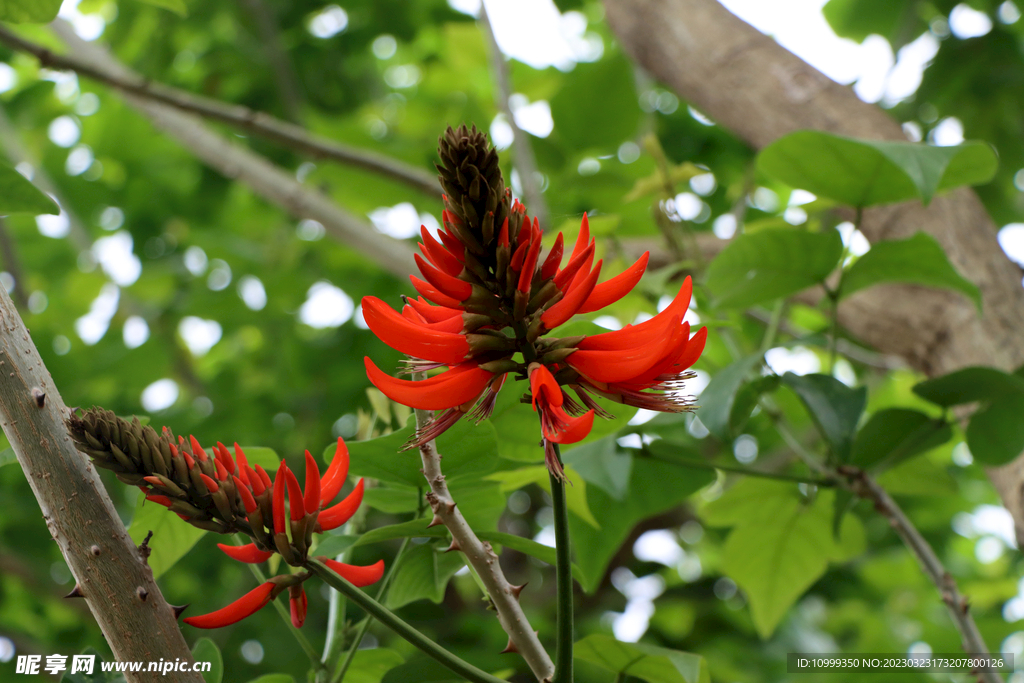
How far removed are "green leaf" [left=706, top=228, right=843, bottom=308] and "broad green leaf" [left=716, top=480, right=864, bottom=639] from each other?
0.28 meters

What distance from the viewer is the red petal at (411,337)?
34 centimetres

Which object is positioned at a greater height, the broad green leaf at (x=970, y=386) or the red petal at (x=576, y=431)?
the broad green leaf at (x=970, y=386)

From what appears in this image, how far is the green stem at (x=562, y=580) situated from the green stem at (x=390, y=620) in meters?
0.05

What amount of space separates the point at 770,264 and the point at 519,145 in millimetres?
667

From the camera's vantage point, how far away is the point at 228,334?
2.04 m

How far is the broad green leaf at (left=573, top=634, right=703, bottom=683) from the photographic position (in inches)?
21.0

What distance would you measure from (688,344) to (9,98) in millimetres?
2279

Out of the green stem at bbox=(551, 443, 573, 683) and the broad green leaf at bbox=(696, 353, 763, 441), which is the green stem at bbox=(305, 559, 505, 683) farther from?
the broad green leaf at bbox=(696, 353, 763, 441)

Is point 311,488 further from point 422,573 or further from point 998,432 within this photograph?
point 998,432

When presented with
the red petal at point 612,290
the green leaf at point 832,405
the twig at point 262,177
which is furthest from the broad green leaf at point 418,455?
the twig at point 262,177

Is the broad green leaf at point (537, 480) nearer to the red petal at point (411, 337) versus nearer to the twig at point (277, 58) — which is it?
the red petal at point (411, 337)

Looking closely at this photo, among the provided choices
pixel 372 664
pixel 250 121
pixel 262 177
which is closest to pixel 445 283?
pixel 372 664

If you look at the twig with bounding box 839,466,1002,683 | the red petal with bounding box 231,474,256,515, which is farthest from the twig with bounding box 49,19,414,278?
the red petal with bounding box 231,474,256,515

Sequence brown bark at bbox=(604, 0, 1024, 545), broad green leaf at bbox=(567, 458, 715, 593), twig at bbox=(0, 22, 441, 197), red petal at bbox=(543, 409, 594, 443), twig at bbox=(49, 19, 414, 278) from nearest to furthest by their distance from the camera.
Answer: red petal at bbox=(543, 409, 594, 443)
broad green leaf at bbox=(567, 458, 715, 593)
brown bark at bbox=(604, 0, 1024, 545)
twig at bbox=(0, 22, 441, 197)
twig at bbox=(49, 19, 414, 278)
